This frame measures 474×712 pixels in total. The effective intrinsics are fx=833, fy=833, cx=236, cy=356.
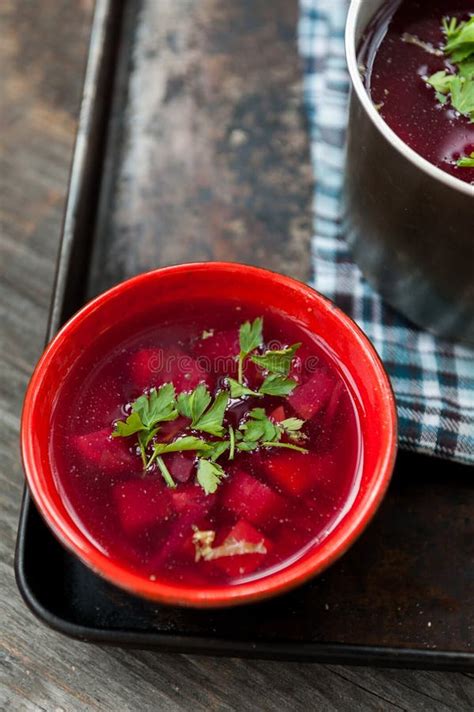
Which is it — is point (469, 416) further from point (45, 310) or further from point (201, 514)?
point (45, 310)

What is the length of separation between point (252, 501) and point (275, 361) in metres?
0.19

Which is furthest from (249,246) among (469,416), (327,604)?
(327,604)

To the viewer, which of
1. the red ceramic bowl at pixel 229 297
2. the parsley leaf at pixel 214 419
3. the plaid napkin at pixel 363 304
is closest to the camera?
the red ceramic bowl at pixel 229 297

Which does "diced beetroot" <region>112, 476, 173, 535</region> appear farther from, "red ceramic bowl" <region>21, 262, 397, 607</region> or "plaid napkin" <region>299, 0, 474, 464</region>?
"plaid napkin" <region>299, 0, 474, 464</region>

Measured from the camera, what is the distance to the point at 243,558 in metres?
0.96

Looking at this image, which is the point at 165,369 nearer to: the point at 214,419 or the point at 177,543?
the point at 214,419

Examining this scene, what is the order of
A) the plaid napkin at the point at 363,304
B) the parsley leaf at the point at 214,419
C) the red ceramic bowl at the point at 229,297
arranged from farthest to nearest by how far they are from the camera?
the plaid napkin at the point at 363,304 → the parsley leaf at the point at 214,419 → the red ceramic bowl at the point at 229,297

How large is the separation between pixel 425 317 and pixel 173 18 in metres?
0.78

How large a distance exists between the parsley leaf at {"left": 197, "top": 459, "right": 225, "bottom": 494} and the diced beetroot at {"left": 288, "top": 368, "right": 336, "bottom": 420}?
13 centimetres

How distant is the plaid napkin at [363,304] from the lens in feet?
3.84

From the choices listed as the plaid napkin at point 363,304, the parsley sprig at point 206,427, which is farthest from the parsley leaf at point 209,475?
the plaid napkin at point 363,304

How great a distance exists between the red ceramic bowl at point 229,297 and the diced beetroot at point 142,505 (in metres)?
0.06

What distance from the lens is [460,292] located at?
113 centimetres

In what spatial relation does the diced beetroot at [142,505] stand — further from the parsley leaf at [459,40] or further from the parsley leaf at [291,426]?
the parsley leaf at [459,40]
